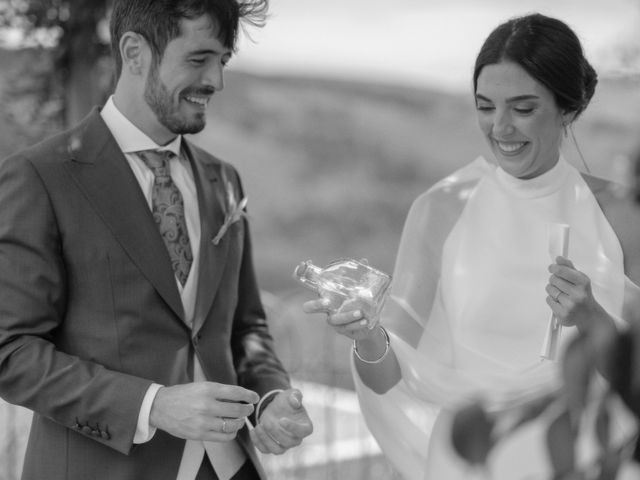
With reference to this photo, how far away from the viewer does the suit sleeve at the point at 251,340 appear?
2.72 meters

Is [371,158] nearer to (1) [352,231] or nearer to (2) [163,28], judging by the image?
(1) [352,231]

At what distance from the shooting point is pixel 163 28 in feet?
8.29

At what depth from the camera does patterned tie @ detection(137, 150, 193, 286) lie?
2490 millimetres

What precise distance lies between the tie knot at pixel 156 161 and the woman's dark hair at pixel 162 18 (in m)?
0.24

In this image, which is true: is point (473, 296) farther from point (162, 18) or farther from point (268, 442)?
point (162, 18)

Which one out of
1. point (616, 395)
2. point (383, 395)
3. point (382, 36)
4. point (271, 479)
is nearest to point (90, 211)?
point (383, 395)

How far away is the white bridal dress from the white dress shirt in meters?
0.43

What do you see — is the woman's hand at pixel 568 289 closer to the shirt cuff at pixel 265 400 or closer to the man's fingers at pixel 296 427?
the man's fingers at pixel 296 427

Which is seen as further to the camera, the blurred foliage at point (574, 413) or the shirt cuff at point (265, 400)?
the shirt cuff at point (265, 400)

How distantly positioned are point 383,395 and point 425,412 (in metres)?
0.12

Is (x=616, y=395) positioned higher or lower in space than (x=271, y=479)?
higher

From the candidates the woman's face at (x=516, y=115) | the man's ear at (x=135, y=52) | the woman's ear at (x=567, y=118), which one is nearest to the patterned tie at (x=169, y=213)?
the man's ear at (x=135, y=52)

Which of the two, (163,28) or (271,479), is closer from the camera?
(163,28)

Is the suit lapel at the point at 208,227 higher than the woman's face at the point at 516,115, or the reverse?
the woman's face at the point at 516,115
